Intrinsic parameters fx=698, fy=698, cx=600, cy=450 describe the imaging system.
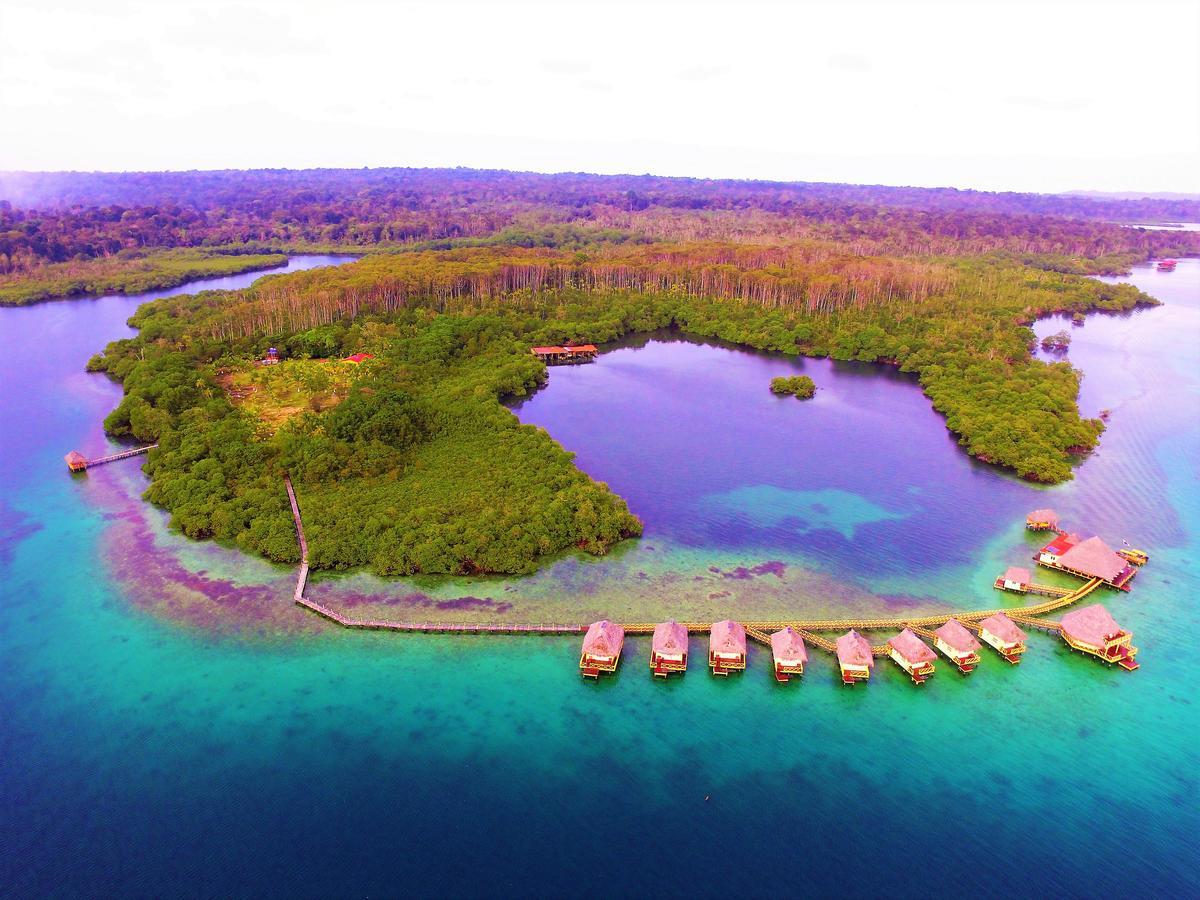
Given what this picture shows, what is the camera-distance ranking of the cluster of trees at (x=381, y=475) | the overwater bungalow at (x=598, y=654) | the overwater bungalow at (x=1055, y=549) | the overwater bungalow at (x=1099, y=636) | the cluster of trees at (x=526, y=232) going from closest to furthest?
the overwater bungalow at (x=598, y=654) < the overwater bungalow at (x=1099, y=636) < the cluster of trees at (x=381, y=475) < the overwater bungalow at (x=1055, y=549) < the cluster of trees at (x=526, y=232)

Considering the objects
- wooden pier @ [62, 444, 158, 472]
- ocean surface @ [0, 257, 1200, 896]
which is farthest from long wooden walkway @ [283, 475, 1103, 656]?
wooden pier @ [62, 444, 158, 472]

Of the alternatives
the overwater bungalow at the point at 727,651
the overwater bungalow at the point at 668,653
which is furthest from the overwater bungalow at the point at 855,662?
the overwater bungalow at the point at 668,653

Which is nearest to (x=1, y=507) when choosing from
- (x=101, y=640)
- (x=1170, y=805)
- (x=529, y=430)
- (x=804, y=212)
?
(x=101, y=640)

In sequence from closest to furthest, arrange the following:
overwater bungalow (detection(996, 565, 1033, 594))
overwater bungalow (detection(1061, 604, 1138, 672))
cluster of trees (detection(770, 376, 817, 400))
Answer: overwater bungalow (detection(1061, 604, 1138, 672)) < overwater bungalow (detection(996, 565, 1033, 594)) < cluster of trees (detection(770, 376, 817, 400))

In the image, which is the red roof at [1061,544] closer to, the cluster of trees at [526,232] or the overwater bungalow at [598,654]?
the overwater bungalow at [598,654]

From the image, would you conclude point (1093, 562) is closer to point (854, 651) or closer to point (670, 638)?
point (854, 651)

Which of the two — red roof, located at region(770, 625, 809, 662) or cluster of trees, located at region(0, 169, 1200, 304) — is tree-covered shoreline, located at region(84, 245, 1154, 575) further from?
cluster of trees, located at region(0, 169, 1200, 304)

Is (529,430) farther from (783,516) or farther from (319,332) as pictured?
(319,332)
